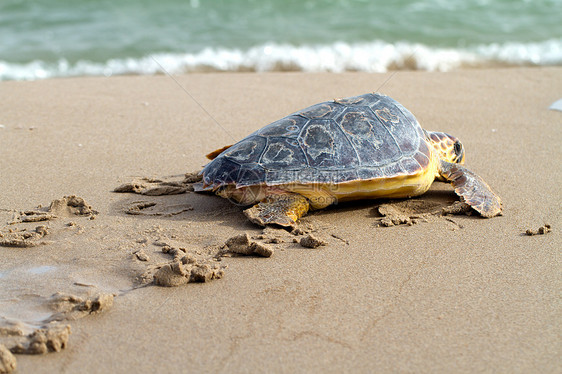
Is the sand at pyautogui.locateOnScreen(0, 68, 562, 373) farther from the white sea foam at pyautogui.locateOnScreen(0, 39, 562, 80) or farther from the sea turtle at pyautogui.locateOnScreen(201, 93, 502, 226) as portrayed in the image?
the white sea foam at pyautogui.locateOnScreen(0, 39, 562, 80)

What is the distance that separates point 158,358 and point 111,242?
1.12m

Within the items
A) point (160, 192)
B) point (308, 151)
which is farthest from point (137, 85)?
point (308, 151)

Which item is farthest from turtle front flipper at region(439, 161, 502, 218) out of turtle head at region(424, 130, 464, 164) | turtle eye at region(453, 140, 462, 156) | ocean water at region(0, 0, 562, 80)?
ocean water at region(0, 0, 562, 80)

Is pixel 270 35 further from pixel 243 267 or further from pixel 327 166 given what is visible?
pixel 243 267

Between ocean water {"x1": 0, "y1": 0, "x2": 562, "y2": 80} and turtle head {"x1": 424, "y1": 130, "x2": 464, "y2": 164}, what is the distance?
12.5 feet

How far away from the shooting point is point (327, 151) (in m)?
3.68

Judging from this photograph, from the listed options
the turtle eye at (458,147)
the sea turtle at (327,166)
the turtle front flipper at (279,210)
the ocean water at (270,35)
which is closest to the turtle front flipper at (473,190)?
the sea turtle at (327,166)

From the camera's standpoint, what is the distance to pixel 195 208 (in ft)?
12.4

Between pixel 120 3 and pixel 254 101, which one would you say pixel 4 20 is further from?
pixel 254 101

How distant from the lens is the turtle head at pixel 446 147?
14.2ft

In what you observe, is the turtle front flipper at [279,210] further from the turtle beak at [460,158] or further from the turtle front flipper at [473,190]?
the turtle beak at [460,158]

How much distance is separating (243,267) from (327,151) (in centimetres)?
110

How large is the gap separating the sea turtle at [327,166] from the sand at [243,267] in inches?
5.8

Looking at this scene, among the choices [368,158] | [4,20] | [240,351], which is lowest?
[240,351]
